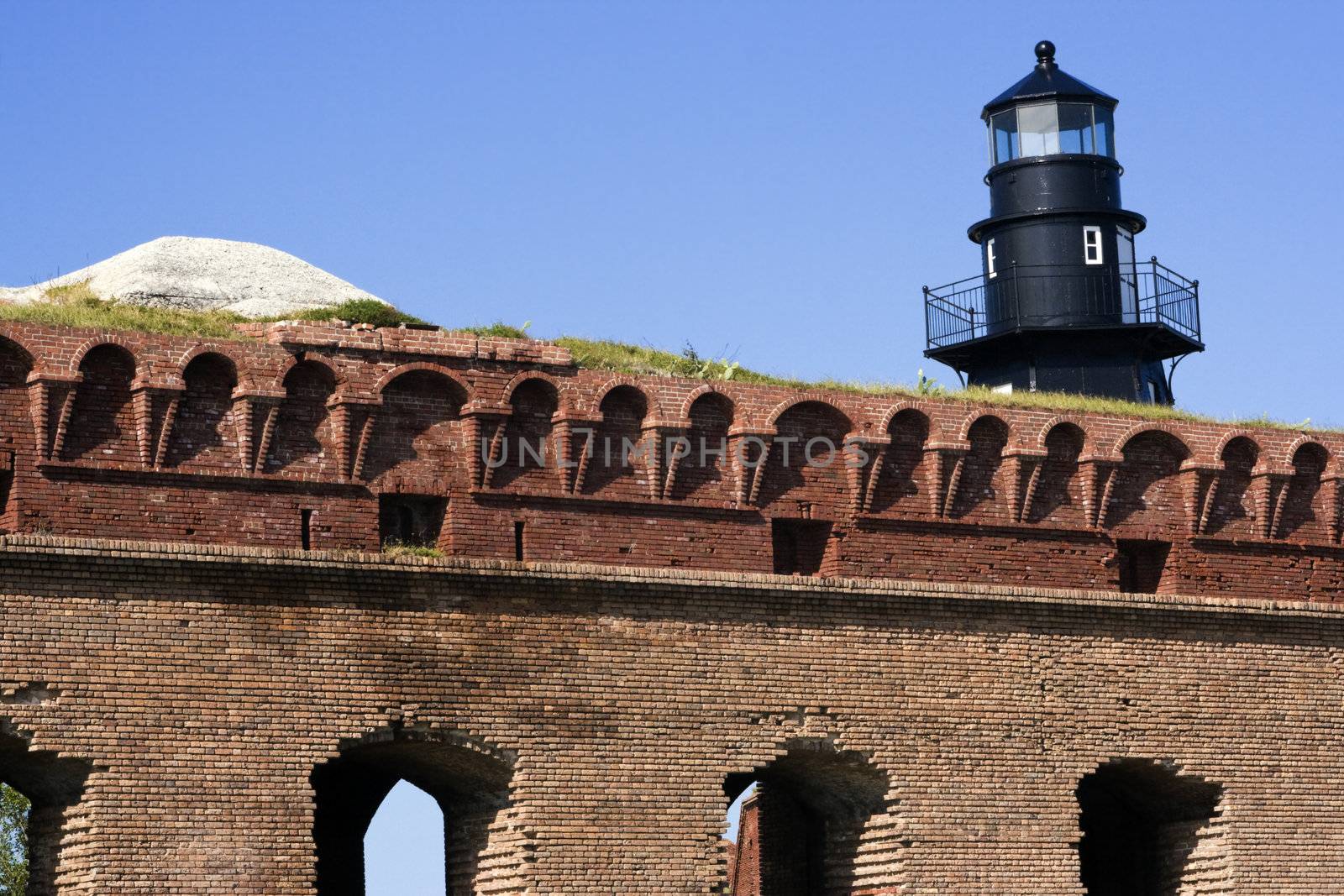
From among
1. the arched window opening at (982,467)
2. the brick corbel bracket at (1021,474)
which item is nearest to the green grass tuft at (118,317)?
the arched window opening at (982,467)

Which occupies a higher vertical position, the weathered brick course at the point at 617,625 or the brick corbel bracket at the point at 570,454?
the brick corbel bracket at the point at 570,454

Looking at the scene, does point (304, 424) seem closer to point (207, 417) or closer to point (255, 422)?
point (255, 422)

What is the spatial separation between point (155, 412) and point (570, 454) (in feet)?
11.6

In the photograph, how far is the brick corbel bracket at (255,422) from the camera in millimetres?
18953

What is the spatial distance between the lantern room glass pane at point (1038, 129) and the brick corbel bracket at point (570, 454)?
1066 cm

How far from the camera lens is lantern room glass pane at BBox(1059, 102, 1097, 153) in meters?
28.8

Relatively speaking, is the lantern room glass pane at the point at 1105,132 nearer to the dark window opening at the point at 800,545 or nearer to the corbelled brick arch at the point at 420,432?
the dark window opening at the point at 800,545

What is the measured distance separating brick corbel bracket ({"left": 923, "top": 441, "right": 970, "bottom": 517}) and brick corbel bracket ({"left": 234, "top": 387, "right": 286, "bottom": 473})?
19.8 ft

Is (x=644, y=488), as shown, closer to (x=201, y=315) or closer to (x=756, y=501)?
(x=756, y=501)

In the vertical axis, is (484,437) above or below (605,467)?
above

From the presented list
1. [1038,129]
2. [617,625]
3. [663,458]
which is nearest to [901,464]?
[663,458]

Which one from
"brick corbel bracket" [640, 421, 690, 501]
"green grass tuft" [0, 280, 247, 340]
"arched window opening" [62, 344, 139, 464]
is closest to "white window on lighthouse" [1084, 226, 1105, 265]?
"brick corbel bracket" [640, 421, 690, 501]

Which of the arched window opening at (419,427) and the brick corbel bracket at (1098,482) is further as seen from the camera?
the brick corbel bracket at (1098,482)

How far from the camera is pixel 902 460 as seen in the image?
70.9 feet
